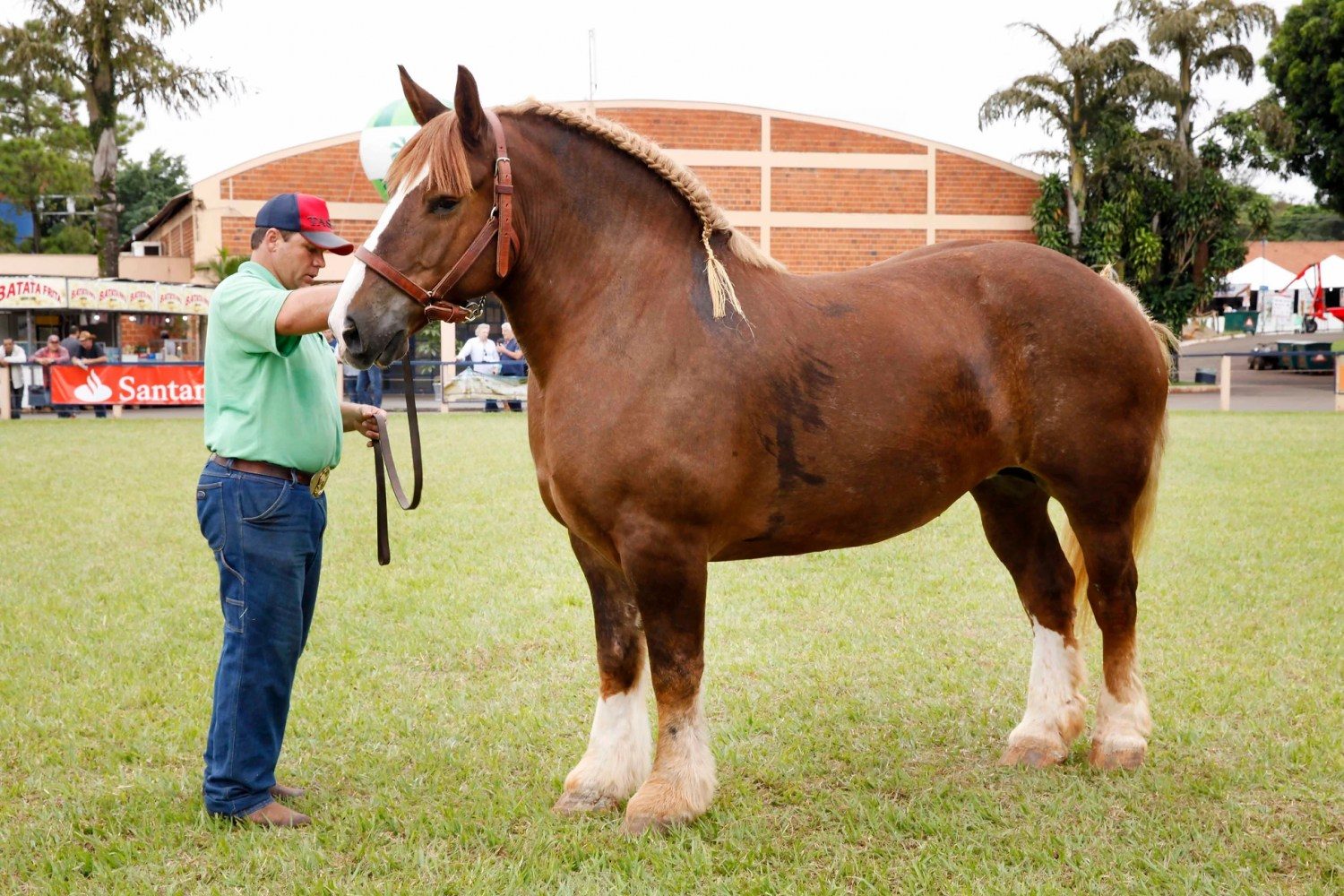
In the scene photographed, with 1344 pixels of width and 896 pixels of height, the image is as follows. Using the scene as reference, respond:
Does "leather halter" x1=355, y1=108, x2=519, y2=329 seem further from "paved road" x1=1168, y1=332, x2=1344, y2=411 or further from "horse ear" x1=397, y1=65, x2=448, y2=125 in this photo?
"paved road" x1=1168, y1=332, x2=1344, y2=411

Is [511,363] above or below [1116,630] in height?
above

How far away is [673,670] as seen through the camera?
10.5 ft

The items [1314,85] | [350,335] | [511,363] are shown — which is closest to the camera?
[350,335]

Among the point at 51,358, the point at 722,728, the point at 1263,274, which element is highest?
the point at 1263,274

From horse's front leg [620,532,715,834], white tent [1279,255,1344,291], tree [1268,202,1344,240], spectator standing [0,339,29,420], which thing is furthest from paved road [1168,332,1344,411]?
tree [1268,202,1344,240]

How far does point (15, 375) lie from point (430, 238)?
68.3 ft

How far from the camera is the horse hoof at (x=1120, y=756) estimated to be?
12.0 feet

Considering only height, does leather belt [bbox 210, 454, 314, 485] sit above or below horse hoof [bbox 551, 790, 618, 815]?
above

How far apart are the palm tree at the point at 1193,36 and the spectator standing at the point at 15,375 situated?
27332mm

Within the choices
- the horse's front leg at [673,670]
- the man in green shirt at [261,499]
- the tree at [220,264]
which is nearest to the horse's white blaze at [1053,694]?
the horse's front leg at [673,670]

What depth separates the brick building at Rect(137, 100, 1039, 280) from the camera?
2988 centimetres

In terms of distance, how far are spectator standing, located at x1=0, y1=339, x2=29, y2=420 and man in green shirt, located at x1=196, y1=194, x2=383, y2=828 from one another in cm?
1909

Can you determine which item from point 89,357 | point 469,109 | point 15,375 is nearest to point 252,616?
point 469,109

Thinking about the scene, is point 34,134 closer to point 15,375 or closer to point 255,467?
point 15,375
